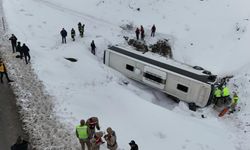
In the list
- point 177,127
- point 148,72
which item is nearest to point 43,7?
point 148,72

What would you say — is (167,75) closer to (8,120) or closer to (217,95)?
(217,95)

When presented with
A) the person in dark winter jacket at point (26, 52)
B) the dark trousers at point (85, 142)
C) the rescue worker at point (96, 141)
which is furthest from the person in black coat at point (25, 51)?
the rescue worker at point (96, 141)

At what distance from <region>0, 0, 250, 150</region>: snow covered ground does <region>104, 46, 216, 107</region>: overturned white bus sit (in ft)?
2.40

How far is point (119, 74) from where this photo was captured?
77.7 ft

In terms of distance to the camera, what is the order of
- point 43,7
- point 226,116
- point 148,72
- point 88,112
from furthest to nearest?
point 43,7
point 148,72
point 226,116
point 88,112

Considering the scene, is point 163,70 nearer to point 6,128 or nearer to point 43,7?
point 6,128

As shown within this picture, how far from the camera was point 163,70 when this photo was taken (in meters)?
21.3

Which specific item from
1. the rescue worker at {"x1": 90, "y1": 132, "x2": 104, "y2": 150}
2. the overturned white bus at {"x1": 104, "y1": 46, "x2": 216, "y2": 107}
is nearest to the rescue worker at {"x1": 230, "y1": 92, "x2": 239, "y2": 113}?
the overturned white bus at {"x1": 104, "y1": 46, "x2": 216, "y2": 107}

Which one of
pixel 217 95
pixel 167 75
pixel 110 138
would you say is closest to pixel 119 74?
pixel 167 75

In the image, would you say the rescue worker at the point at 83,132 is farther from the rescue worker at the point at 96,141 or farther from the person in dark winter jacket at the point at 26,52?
the person in dark winter jacket at the point at 26,52

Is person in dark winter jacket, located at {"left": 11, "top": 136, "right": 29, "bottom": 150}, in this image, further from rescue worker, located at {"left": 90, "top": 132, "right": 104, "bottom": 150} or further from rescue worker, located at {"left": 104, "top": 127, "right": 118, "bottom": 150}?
rescue worker, located at {"left": 104, "top": 127, "right": 118, "bottom": 150}

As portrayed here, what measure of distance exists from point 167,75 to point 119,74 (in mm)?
4114

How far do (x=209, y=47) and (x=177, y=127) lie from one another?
13301 millimetres

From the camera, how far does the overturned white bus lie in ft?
66.3
